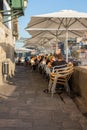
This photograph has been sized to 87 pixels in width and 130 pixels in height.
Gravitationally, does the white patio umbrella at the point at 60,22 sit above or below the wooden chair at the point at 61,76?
above

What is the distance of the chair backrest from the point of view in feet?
33.6

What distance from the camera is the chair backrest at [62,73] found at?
33.6 ft

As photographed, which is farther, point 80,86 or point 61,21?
point 61,21

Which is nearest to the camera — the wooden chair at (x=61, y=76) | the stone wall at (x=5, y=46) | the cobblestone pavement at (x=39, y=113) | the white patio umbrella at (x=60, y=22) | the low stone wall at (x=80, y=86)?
A: the cobblestone pavement at (x=39, y=113)

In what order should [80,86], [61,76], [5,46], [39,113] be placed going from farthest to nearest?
[5,46] < [61,76] < [80,86] < [39,113]

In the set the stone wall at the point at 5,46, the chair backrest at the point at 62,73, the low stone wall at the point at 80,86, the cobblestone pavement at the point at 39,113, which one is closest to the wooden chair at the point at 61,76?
the chair backrest at the point at 62,73

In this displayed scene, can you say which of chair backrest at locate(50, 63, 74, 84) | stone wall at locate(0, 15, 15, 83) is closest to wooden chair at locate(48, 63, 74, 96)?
chair backrest at locate(50, 63, 74, 84)

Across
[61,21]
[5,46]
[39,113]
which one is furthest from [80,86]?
[5,46]

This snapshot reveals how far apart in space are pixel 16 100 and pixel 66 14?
397 centimetres

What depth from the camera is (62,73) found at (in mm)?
10328

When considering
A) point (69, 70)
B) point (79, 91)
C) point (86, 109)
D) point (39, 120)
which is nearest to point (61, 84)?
point (69, 70)

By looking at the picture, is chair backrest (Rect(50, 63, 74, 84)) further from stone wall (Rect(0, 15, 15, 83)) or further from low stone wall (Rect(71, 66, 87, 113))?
stone wall (Rect(0, 15, 15, 83))

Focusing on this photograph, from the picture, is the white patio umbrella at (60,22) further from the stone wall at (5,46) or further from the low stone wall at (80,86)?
the low stone wall at (80,86)

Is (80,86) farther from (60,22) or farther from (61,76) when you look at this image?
(60,22)
